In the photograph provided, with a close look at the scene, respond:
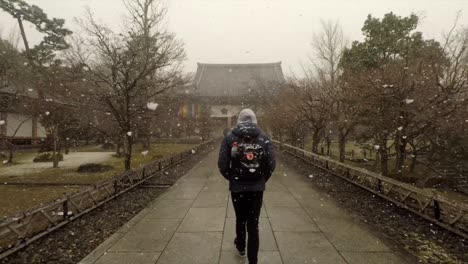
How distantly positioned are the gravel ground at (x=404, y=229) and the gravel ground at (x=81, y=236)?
533 cm

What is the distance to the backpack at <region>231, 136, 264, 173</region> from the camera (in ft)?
12.8

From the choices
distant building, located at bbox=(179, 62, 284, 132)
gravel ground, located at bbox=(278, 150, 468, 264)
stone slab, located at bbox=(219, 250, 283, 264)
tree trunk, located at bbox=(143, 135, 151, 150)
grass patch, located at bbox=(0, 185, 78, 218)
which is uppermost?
distant building, located at bbox=(179, 62, 284, 132)

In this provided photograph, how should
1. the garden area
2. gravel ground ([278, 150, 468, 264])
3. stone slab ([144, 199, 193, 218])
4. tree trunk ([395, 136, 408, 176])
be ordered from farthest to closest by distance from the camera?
tree trunk ([395, 136, 408, 176]) < the garden area < stone slab ([144, 199, 193, 218]) < gravel ground ([278, 150, 468, 264])

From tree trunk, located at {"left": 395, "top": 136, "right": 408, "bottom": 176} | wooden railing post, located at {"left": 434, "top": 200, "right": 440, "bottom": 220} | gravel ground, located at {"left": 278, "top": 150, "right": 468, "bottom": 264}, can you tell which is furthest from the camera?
tree trunk, located at {"left": 395, "top": 136, "right": 408, "bottom": 176}

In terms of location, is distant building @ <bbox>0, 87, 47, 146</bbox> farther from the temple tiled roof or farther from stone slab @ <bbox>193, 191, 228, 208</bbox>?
the temple tiled roof

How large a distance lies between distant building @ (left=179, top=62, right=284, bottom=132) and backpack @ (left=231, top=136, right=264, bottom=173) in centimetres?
3421

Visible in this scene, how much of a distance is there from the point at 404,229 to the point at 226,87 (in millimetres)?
45389

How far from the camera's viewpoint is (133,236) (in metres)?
5.48

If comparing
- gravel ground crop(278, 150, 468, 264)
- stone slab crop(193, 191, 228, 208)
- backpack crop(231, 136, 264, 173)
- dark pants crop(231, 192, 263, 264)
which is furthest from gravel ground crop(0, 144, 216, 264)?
gravel ground crop(278, 150, 468, 264)

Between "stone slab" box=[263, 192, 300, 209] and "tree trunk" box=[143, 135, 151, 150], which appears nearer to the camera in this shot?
"stone slab" box=[263, 192, 300, 209]

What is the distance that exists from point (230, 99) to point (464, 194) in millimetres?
36410

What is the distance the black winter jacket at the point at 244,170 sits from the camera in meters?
3.96

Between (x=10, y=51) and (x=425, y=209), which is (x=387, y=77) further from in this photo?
(x=10, y=51)

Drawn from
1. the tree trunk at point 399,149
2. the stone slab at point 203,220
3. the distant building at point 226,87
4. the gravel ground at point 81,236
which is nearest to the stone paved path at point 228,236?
the stone slab at point 203,220
